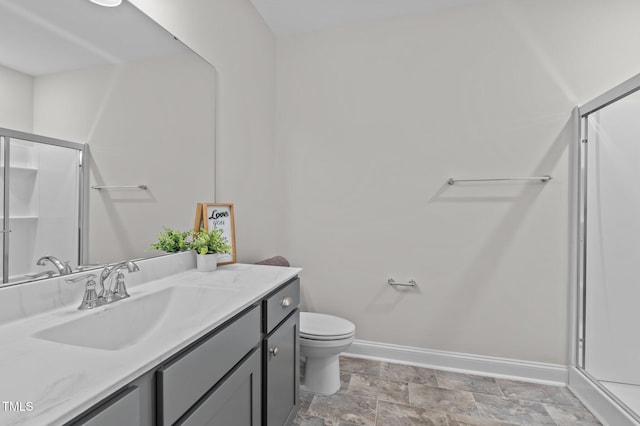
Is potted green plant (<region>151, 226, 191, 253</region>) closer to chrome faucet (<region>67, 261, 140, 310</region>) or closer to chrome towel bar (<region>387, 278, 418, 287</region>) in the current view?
chrome faucet (<region>67, 261, 140, 310</region>)

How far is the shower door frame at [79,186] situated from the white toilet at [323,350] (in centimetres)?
122

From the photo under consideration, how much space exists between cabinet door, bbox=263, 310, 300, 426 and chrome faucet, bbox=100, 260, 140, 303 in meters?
0.55

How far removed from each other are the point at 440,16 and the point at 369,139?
3.24 feet

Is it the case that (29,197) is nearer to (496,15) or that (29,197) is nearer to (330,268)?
(330,268)

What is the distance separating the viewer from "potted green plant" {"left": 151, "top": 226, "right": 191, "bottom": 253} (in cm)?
147

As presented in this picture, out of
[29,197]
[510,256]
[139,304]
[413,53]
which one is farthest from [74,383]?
[413,53]

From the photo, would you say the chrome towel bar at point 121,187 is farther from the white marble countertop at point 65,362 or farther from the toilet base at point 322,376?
the toilet base at point 322,376

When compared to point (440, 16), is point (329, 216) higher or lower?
lower

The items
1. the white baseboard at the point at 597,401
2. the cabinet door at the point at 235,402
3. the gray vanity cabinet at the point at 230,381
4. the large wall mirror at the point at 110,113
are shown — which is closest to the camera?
the gray vanity cabinet at the point at 230,381

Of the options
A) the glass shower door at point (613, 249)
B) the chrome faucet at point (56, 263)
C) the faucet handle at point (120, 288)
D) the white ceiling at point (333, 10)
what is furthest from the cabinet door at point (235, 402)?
the white ceiling at point (333, 10)

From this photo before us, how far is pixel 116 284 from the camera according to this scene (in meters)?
1.12

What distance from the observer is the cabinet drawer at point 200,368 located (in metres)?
0.72

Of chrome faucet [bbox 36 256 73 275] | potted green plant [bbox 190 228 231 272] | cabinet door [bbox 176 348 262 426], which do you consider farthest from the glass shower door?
chrome faucet [bbox 36 256 73 275]

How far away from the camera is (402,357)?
2.35 meters
